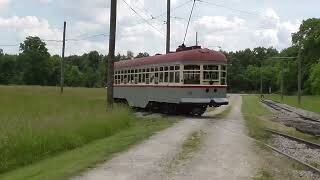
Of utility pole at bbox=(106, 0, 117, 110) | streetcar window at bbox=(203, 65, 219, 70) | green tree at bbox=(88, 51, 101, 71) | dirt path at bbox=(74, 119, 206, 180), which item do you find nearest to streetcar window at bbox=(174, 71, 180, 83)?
streetcar window at bbox=(203, 65, 219, 70)

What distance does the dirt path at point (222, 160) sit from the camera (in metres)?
12.0

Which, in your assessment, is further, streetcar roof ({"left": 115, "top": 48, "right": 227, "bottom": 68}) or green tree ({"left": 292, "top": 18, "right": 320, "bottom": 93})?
green tree ({"left": 292, "top": 18, "right": 320, "bottom": 93})

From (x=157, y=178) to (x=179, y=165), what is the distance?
1.75m

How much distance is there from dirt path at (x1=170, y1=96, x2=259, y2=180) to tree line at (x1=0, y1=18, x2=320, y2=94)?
82.9 m

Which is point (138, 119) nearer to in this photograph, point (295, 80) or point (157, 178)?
point (157, 178)

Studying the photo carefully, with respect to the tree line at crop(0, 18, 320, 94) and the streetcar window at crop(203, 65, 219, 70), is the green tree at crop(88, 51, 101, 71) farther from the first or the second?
the streetcar window at crop(203, 65, 219, 70)

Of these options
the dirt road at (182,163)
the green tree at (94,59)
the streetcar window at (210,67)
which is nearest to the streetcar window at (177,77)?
the streetcar window at (210,67)

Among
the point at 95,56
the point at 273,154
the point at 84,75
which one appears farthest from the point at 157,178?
the point at 95,56

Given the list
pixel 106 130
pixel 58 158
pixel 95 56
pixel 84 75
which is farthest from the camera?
pixel 95 56

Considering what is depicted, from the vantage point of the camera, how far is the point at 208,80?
29.1m

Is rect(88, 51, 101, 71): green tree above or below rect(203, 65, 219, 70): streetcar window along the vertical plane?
above

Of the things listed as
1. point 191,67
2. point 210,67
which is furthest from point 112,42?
point 210,67

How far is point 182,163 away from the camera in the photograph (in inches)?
527

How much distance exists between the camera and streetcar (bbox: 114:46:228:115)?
28.7 meters
